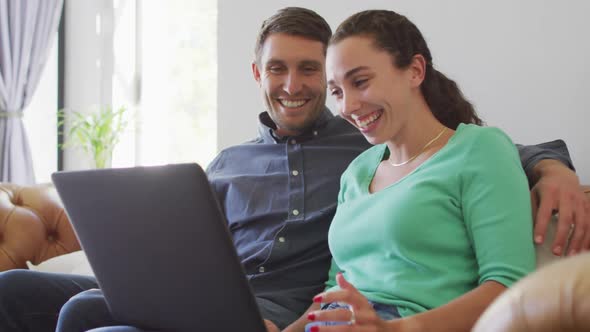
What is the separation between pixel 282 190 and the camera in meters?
1.83

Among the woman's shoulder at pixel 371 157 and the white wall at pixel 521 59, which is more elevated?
the white wall at pixel 521 59

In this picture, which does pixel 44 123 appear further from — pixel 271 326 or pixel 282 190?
pixel 271 326

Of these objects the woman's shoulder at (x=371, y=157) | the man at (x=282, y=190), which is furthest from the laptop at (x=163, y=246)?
the woman's shoulder at (x=371, y=157)

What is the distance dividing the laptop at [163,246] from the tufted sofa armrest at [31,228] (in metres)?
1.24

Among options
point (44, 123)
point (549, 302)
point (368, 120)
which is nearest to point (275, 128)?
point (368, 120)

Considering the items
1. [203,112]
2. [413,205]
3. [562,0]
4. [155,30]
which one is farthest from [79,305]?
[155,30]

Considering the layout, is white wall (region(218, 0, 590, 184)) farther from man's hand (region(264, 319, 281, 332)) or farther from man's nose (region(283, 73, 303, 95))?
man's hand (region(264, 319, 281, 332))

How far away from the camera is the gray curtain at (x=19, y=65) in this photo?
4.30 meters

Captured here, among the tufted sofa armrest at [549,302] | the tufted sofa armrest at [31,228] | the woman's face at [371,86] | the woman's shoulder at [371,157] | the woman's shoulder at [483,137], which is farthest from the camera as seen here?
the tufted sofa armrest at [31,228]

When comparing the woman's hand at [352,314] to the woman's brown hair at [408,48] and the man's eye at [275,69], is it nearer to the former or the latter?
the woman's brown hair at [408,48]

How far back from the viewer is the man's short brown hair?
1855mm

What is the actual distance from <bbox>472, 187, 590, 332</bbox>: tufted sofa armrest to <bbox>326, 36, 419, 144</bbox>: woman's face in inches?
31.5

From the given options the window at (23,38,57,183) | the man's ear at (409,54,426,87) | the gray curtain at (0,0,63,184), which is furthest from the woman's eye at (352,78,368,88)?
the window at (23,38,57,183)

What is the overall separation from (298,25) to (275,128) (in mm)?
292
